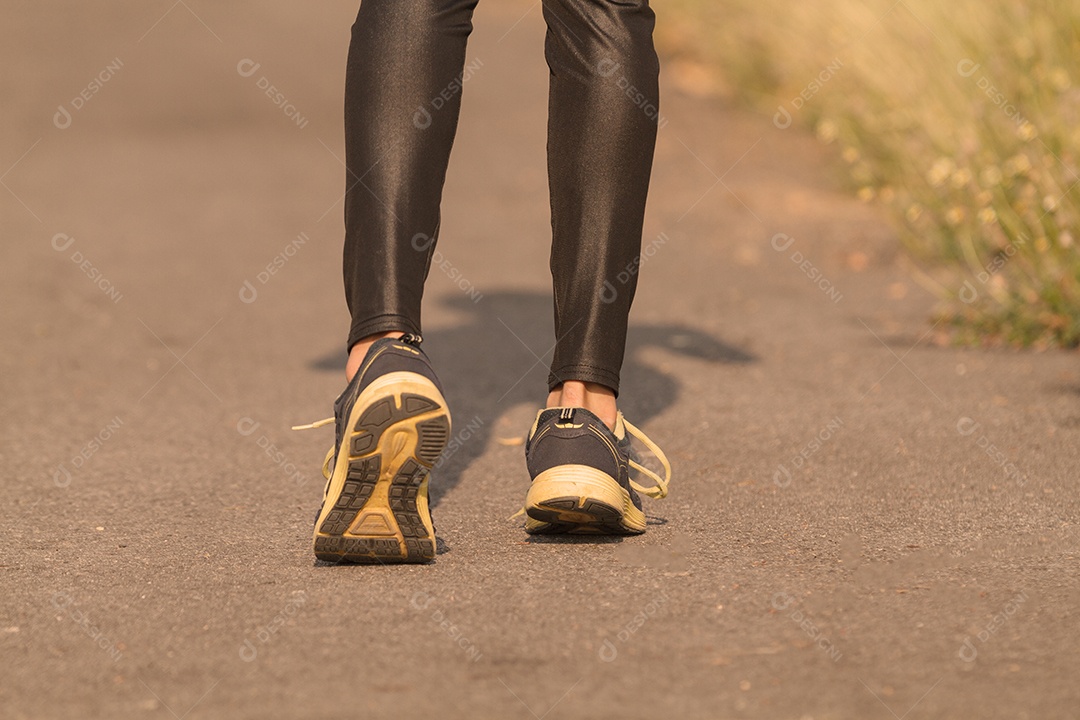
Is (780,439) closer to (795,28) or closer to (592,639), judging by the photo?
(592,639)

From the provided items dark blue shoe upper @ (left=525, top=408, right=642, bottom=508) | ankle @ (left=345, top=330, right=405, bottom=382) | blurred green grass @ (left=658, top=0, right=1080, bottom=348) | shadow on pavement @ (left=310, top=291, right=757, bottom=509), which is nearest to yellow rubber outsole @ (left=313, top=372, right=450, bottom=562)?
ankle @ (left=345, top=330, right=405, bottom=382)

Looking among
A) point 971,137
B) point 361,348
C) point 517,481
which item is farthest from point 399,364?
point 971,137

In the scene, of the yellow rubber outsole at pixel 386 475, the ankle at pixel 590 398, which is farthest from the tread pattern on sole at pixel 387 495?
the ankle at pixel 590 398

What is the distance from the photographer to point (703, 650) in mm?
1789

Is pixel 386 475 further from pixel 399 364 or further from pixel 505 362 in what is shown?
pixel 505 362

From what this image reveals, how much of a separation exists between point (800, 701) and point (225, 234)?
4.79m

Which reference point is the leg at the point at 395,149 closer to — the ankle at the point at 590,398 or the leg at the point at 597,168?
the leg at the point at 597,168

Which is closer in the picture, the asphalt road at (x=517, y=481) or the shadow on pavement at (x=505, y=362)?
the asphalt road at (x=517, y=481)

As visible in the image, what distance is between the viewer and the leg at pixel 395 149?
2.10 meters

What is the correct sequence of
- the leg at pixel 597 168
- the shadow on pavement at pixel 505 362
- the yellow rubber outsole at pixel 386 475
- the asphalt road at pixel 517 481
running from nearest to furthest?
the asphalt road at pixel 517 481
the yellow rubber outsole at pixel 386 475
the leg at pixel 597 168
the shadow on pavement at pixel 505 362

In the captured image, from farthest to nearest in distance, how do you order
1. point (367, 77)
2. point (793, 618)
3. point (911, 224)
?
point (911, 224), point (367, 77), point (793, 618)

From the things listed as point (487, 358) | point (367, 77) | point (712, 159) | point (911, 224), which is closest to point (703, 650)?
point (367, 77)

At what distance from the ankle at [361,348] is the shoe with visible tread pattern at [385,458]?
0.08 feet

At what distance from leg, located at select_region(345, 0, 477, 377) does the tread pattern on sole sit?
17 centimetres
